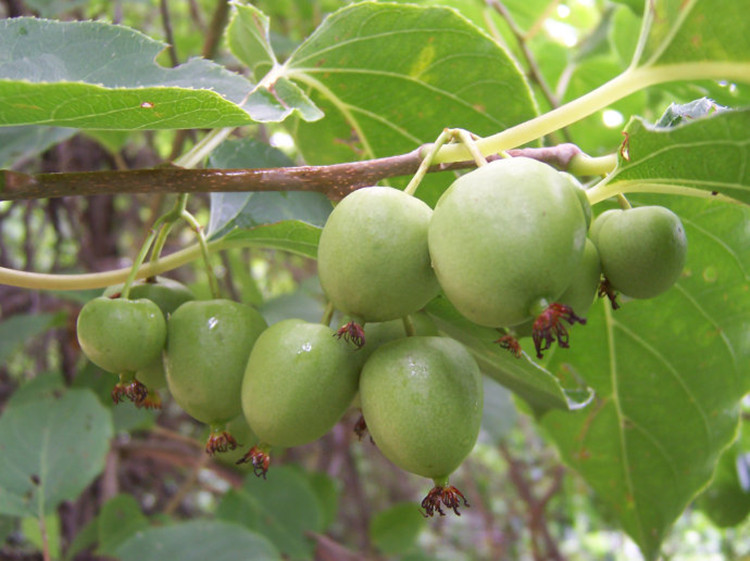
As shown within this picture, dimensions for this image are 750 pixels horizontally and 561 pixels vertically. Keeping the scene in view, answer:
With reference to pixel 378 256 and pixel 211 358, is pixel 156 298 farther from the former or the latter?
pixel 378 256

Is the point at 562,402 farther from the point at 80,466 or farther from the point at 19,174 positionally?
the point at 80,466

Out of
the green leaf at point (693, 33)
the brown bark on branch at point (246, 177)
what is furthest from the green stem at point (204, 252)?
the green leaf at point (693, 33)

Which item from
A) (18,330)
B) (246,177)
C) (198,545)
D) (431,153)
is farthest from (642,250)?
(18,330)

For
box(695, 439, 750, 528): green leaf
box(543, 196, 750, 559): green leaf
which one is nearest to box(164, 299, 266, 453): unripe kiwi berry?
box(543, 196, 750, 559): green leaf

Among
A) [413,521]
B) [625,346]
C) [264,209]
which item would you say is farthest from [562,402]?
[413,521]

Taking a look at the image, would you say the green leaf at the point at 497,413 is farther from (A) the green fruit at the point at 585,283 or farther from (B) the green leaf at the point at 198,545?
(A) the green fruit at the point at 585,283

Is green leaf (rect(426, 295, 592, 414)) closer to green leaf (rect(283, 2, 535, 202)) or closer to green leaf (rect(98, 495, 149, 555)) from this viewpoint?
green leaf (rect(283, 2, 535, 202))
